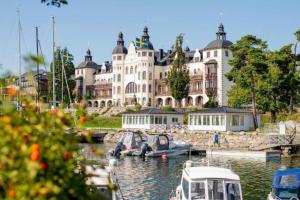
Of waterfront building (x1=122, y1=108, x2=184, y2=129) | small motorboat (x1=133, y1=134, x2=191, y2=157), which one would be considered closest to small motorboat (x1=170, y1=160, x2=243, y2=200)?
small motorboat (x1=133, y1=134, x2=191, y2=157)

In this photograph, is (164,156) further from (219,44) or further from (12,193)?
(219,44)

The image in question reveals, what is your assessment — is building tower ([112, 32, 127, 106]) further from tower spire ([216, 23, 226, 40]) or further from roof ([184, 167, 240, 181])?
roof ([184, 167, 240, 181])

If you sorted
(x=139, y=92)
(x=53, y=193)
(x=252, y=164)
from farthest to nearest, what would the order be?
(x=139, y=92), (x=252, y=164), (x=53, y=193)

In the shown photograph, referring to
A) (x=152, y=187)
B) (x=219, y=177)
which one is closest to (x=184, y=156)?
(x=152, y=187)

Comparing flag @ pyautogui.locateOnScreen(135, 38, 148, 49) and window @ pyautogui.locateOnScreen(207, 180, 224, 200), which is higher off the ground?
flag @ pyautogui.locateOnScreen(135, 38, 148, 49)

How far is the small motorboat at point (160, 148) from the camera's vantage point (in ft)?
158

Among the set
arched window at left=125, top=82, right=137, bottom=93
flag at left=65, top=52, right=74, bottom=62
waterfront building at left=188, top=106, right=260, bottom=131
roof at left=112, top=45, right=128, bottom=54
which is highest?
roof at left=112, top=45, right=128, bottom=54

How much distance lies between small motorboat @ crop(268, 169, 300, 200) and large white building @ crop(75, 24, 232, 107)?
84.5 metres

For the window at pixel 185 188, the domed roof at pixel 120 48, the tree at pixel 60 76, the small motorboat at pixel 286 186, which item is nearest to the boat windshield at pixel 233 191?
the window at pixel 185 188

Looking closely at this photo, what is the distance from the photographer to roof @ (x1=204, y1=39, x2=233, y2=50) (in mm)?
109156

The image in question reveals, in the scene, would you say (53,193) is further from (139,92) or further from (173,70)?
(139,92)

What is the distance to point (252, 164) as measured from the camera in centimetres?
4150

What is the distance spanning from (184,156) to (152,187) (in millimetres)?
21082

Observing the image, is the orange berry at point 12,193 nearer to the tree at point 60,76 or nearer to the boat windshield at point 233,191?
the boat windshield at point 233,191
